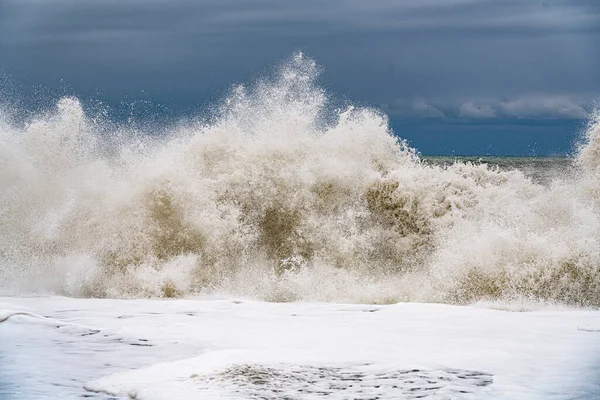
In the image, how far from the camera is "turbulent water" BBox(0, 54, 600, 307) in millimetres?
8781

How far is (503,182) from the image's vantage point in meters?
11.0

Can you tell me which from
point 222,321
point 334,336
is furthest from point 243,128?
point 334,336

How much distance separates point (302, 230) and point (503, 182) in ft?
9.45

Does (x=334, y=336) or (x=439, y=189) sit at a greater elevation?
(x=439, y=189)

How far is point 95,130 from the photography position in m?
11.6

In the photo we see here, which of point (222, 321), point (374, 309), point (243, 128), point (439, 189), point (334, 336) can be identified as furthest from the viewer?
point (243, 128)

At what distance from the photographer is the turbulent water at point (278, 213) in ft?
28.8

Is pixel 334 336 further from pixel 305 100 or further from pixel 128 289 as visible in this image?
pixel 305 100

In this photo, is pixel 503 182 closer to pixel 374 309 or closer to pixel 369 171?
pixel 369 171

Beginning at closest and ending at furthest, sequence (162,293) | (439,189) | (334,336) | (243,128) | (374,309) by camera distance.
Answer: (334,336), (374,309), (162,293), (439,189), (243,128)

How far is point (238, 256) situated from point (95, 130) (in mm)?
3208

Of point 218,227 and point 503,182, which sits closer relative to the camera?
point 218,227

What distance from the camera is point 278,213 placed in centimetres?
1047

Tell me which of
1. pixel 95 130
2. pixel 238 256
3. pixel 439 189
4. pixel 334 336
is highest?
pixel 95 130
